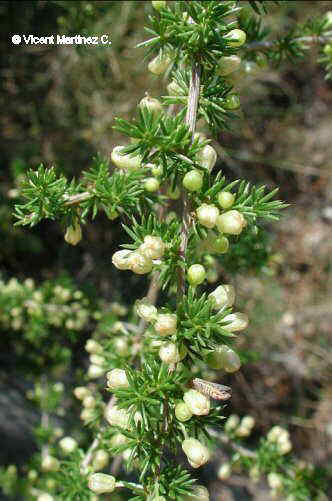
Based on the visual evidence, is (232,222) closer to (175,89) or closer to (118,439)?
(175,89)

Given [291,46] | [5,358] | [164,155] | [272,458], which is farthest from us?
[5,358]

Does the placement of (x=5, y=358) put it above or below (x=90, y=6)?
below

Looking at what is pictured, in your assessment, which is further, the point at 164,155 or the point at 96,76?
the point at 96,76

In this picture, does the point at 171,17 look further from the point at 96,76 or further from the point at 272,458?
the point at 96,76

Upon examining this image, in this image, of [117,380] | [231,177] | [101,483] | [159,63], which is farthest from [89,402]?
[231,177]

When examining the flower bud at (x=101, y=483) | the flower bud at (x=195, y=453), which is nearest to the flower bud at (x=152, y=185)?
the flower bud at (x=195, y=453)

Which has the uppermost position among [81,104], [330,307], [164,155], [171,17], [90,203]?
[171,17]

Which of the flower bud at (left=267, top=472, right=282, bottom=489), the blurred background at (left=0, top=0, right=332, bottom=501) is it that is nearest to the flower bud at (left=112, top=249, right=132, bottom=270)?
the flower bud at (left=267, top=472, right=282, bottom=489)

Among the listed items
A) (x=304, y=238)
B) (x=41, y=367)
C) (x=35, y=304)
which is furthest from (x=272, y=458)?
(x=304, y=238)
